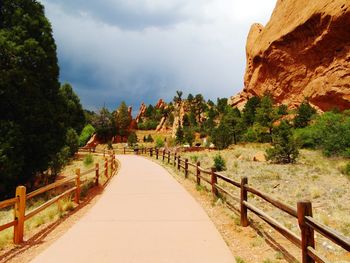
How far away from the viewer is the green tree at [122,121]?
86294mm

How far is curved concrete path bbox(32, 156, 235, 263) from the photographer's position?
561 cm

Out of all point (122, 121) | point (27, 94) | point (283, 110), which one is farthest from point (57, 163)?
point (122, 121)

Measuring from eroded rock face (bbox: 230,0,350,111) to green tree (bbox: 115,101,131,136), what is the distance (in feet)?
119

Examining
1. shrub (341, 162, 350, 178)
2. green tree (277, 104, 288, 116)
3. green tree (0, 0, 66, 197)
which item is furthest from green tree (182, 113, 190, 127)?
green tree (0, 0, 66, 197)

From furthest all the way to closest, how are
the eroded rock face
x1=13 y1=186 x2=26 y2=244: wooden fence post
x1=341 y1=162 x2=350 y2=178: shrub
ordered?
the eroded rock face → x1=341 y1=162 x2=350 y2=178: shrub → x1=13 y1=186 x2=26 y2=244: wooden fence post

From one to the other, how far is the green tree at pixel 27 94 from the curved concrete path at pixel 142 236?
560 centimetres

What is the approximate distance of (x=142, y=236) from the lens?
686 cm

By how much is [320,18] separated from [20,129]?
52.1 metres

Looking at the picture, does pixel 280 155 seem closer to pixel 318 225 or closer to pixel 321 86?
pixel 318 225

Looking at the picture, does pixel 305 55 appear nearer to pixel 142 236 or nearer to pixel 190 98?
pixel 190 98

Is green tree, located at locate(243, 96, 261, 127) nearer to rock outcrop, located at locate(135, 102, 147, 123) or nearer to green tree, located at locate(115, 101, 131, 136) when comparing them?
green tree, located at locate(115, 101, 131, 136)

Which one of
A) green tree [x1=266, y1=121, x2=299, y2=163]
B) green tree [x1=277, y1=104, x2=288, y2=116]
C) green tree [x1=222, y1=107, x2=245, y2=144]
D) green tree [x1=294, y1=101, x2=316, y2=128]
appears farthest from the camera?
green tree [x1=277, y1=104, x2=288, y2=116]

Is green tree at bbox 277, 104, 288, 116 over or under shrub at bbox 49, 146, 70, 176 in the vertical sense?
over

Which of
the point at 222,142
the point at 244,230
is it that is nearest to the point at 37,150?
the point at 244,230
